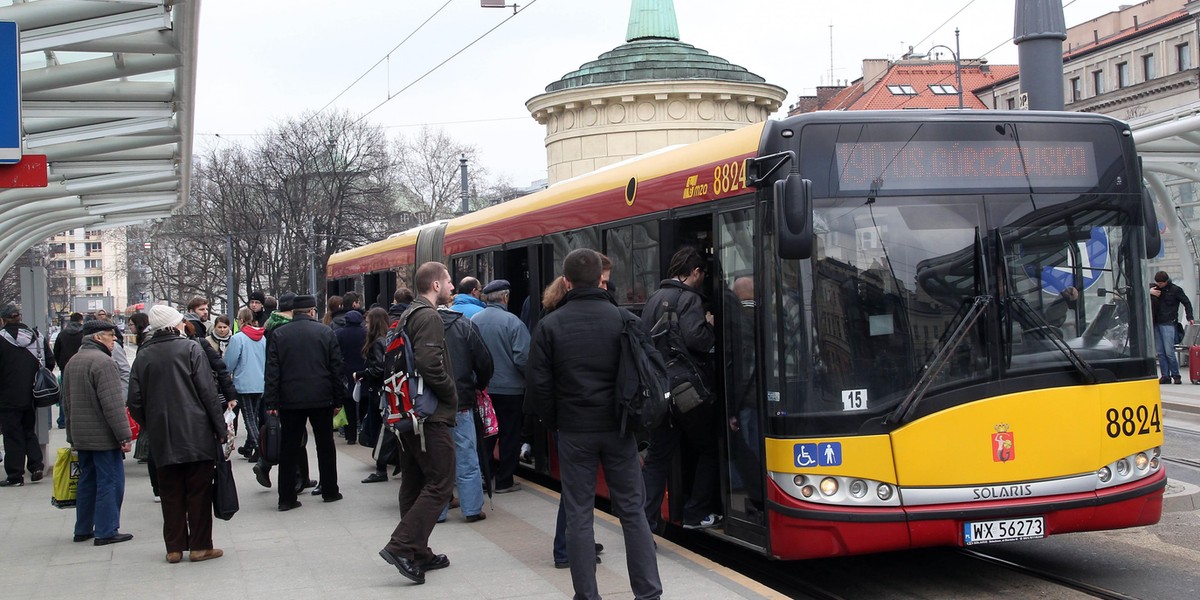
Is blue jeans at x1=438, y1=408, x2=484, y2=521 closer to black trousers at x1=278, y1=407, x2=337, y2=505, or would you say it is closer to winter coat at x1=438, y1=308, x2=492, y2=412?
winter coat at x1=438, y1=308, x2=492, y2=412

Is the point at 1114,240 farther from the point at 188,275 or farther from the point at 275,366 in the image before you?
the point at 188,275

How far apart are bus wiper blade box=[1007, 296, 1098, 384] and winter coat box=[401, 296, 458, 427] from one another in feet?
10.4

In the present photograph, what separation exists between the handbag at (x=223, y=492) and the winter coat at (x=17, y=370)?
16.5ft

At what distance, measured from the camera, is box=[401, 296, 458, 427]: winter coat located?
7230mm

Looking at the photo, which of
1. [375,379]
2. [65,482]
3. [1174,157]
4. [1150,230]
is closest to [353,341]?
[375,379]

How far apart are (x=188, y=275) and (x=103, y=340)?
51835 millimetres

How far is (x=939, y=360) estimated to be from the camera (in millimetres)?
6699

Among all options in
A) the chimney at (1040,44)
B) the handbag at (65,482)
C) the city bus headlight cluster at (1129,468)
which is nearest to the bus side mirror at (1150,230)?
the city bus headlight cluster at (1129,468)

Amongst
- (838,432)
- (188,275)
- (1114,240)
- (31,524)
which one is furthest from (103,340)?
(188,275)

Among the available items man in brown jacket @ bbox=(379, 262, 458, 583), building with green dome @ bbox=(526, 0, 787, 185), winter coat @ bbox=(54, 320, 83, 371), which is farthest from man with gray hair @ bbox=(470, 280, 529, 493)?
building with green dome @ bbox=(526, 0, 787, 185)

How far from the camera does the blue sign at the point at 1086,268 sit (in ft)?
22.7

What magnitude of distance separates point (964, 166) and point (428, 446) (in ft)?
11.2

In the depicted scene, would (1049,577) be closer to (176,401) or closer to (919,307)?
(919,307)

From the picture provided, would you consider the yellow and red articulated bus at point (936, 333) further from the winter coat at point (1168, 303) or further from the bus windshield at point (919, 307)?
the winter coat at point (1168, 303)
